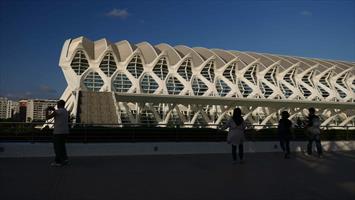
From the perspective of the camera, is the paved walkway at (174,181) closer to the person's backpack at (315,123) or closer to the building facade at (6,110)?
the person's backpack at (315,123)

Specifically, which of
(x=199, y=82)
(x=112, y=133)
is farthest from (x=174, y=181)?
(x=199, y=82)

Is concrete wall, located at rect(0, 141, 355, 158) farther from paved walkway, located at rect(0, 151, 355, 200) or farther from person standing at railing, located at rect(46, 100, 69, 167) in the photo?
person standing at railing, located at rect(46, 100, 69, 167)

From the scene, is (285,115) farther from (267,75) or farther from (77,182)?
(267,75)

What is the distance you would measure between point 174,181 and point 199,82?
42.2m

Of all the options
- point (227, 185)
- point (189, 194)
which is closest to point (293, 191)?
point (227, 185)

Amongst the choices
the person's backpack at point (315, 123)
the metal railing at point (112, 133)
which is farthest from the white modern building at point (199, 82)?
the person's backpack at point (315, 123)

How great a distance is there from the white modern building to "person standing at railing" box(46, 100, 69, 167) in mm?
22866

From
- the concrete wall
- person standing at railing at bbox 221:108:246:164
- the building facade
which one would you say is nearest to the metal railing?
the concrete wall

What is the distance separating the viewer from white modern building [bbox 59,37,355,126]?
41781mm

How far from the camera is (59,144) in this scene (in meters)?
8.78

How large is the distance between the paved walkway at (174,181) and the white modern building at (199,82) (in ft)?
→ 77.8

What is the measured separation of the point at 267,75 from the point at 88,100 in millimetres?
31829

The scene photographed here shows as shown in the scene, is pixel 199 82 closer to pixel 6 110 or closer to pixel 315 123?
pixel 6 110

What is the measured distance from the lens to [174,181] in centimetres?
678
